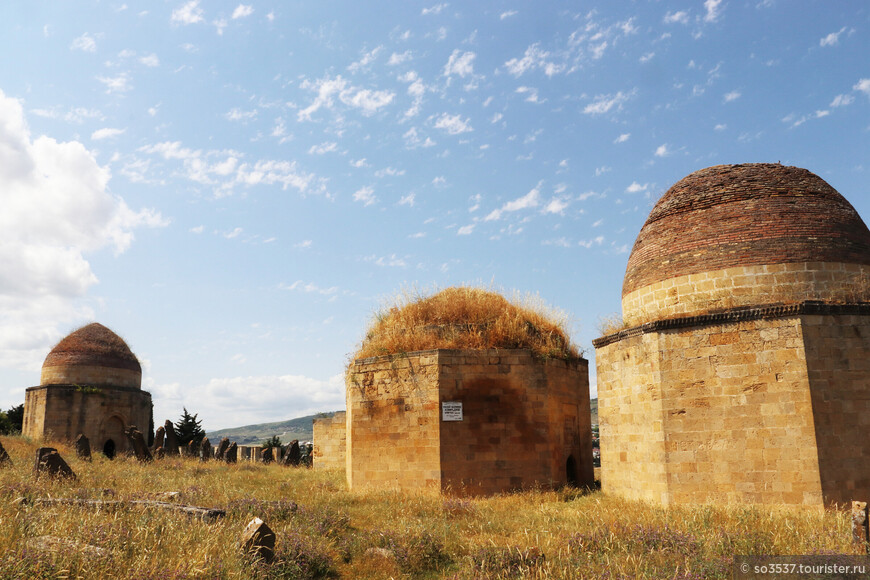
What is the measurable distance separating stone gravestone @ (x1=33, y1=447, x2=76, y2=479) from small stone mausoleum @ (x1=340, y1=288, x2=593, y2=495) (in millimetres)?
5659

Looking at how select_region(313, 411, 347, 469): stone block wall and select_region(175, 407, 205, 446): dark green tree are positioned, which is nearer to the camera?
select_region(313, 411, 347, 469): stone block wall

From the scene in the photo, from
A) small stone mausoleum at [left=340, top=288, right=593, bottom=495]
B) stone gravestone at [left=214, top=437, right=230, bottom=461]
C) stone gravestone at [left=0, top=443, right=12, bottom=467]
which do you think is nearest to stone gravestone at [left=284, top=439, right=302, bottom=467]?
stone gravestone at [left=214, top=437, right=230, bottom=461]

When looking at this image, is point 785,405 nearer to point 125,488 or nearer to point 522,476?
point 522,476

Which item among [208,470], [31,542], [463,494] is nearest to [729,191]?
[463,494]

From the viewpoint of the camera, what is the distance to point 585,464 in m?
14.1

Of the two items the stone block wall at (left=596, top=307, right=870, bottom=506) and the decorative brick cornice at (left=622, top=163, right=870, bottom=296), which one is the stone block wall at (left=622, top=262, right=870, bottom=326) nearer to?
the decorative brick cornice at (left=622, top=163, right=870, bottom=296)

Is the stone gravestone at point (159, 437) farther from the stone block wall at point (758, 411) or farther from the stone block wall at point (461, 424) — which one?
the stone block wall at point (758, 411)

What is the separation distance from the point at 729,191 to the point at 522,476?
7124 millimetres

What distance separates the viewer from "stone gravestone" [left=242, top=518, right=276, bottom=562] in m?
6.05

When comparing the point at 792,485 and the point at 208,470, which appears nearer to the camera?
the point at 792,485

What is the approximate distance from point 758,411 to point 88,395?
26020 millimetres

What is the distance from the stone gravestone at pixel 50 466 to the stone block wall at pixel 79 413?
1538cm

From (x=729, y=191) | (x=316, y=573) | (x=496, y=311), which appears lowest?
(x=316, y=573)

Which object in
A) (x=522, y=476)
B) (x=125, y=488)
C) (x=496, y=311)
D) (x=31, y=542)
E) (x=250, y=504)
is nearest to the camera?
(x=31, y=542)
